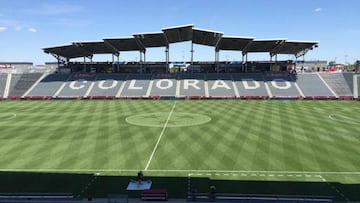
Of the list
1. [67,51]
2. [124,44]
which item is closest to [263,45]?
[124,44]

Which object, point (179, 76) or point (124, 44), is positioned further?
point (179, 76)

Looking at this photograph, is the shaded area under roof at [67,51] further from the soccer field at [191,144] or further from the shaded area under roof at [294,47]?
the shaded area under roof at [294,47]

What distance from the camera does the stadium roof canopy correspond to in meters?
83.1

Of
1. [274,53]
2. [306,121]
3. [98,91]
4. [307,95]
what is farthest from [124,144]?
[274,53]

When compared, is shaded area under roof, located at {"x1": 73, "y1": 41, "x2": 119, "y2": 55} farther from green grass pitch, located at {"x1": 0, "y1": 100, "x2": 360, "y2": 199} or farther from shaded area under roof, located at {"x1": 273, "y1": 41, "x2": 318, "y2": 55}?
shaded area under roof, located at {"x1": 273, "y1": 41, "x2": 318, "y2": 55}

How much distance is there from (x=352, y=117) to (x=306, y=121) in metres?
10.7

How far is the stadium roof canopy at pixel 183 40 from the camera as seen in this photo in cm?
8306

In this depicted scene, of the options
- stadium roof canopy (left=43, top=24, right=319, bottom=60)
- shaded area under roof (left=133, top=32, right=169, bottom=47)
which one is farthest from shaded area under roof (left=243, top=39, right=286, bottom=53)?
shaded area under roof (left=133, top=32, right=169, bottom=47)

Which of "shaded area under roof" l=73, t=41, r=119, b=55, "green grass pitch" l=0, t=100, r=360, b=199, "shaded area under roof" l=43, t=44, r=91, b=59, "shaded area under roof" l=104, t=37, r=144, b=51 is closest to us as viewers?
"green grass pitch" l=0, t=100, r=360, b=199

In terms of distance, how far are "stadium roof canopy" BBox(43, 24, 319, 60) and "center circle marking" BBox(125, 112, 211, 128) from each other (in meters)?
32.3

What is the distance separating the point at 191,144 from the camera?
3394 cm

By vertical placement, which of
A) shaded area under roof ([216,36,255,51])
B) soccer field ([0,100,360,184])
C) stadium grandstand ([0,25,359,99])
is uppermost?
shaded area under roof ([216,36,255,51])

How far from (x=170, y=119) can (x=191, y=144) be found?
648 inches

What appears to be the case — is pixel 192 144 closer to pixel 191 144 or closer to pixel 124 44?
pixel 191 144
